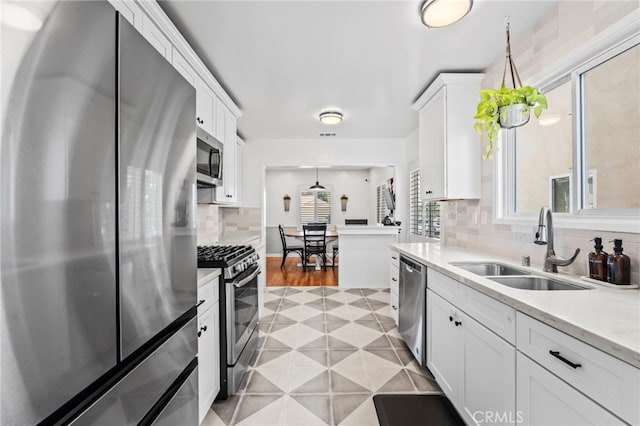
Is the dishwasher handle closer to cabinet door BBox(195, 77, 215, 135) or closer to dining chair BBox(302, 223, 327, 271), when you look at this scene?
cabinet door BBox(195, 77, 215, 135)

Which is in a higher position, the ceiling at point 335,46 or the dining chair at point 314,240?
the ceiling at point 335,46

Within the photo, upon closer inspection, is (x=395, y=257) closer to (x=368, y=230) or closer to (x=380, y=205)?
(x=368, y=230)

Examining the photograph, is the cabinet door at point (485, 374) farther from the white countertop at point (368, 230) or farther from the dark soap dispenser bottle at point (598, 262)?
the white countertop at point (368, 230)

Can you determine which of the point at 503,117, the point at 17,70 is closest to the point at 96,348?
the point at 17,70

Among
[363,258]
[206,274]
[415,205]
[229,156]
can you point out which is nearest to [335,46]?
[229,156]

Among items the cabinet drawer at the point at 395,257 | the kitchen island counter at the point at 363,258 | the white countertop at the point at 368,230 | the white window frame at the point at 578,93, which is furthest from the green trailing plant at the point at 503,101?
the kitchen island counter at the point at 363,258

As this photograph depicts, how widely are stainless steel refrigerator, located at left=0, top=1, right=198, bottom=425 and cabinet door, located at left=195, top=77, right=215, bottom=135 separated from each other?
4.35ft

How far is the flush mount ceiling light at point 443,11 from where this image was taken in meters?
1.60

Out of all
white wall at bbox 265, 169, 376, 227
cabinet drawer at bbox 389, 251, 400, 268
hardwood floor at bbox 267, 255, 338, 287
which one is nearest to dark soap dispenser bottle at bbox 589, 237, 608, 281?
cabinet drawer at bbox 389, 251, 400, 268

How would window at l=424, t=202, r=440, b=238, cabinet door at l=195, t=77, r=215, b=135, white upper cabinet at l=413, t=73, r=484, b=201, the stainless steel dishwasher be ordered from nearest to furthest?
the stainless steel dishwasher → cabinet door at l=195, t=77, r=215, b=135 → white upper cabinet at l=413, t=73, r=484, b=201 → window at l=424, t=202, r=440, b=238

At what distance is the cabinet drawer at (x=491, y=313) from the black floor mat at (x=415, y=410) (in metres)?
0.72

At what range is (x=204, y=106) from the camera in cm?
242

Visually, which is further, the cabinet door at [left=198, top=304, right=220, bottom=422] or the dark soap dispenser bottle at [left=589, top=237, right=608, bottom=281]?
the cabinet door at [left=198, top=304, right=220, bottom=422]

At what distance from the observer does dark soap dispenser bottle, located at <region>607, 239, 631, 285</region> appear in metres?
1.28
